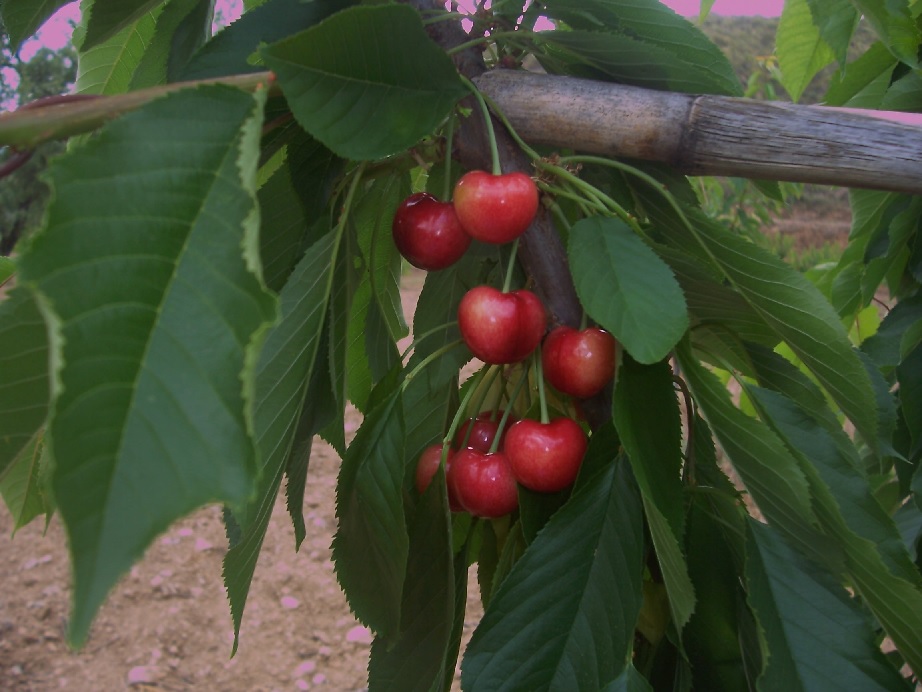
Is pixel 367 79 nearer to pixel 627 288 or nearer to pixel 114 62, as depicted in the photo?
pixel 627 288

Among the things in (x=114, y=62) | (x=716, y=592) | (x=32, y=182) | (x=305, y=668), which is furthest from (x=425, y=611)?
(x=32, y=182)

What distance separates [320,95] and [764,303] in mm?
310

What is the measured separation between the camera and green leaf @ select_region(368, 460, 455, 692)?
593 mm

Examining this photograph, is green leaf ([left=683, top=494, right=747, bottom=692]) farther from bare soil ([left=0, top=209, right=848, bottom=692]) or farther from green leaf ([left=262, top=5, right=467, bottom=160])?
bare soil ([left=0, top=209, right=848, bottom=692])

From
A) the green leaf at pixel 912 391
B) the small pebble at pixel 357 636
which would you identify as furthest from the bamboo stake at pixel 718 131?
the small pebble at pixel 357 636

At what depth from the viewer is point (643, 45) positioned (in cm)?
59

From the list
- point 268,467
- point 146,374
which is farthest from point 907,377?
point 146,374

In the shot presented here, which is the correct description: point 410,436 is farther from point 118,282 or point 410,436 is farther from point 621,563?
point 118,282

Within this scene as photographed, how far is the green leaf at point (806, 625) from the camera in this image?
1.67 ft

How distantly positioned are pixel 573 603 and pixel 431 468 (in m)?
0.15

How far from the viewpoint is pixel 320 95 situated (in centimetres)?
43

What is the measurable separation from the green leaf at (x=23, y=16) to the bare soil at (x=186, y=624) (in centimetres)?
183

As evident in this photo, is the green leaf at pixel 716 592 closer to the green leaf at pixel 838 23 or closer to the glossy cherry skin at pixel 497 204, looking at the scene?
the glossy cherry skin at pixel 497 204

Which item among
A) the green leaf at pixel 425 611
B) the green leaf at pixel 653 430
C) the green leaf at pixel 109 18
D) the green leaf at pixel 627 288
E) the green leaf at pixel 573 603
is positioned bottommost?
the green leaf at pixel 425 611
